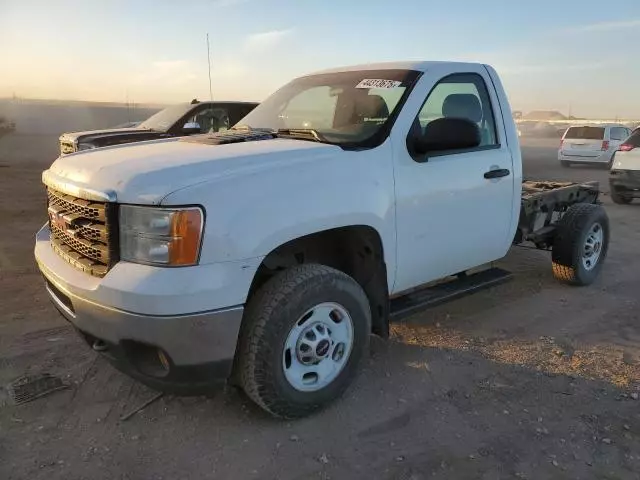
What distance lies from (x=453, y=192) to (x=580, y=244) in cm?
237

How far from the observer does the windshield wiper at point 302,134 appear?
3.64 m

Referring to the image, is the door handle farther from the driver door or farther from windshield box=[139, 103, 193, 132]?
windshield box=[139, 103, 193, 132]

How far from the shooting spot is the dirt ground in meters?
2.90

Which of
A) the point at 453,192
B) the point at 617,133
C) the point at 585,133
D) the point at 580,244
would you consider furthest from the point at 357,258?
the point at 617,133

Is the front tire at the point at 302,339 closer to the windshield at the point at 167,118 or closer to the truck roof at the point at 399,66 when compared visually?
the truck roof at the point at 399,66

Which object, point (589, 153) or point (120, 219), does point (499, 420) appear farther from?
point (589, 153)

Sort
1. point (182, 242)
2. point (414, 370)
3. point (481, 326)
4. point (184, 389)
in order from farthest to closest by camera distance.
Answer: point (481, 326) → point (414, 370) → point (184, 389) → point (182, 242)

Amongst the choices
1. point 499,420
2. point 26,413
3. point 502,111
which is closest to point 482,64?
point 502,111

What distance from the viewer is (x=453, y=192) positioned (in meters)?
3.98

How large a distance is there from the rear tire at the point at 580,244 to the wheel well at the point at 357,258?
288 centimetres

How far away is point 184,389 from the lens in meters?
2.87

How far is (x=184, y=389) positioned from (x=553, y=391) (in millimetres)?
2326

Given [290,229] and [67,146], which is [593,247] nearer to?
[290,229]

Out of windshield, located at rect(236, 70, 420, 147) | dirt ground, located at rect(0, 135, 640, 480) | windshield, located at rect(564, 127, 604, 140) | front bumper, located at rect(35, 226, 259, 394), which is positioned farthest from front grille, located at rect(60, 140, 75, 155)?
windshield, located at rect(564, 127, 604, 140)
